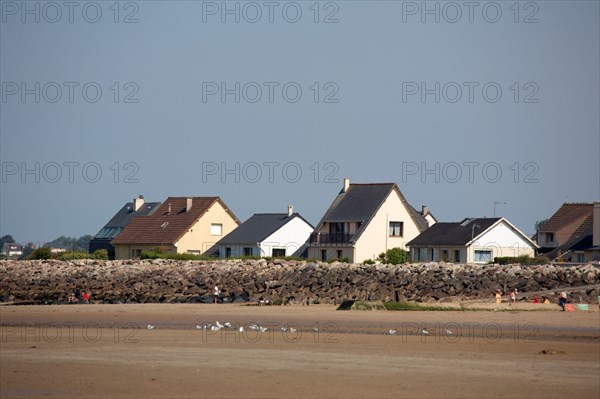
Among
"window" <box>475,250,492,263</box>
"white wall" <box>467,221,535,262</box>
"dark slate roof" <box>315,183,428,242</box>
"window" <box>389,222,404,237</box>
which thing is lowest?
"window" <box>475,250,492,263</box>

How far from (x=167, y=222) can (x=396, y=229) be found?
17613 mm

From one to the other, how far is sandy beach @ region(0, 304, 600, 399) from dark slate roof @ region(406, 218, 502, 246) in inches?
1292

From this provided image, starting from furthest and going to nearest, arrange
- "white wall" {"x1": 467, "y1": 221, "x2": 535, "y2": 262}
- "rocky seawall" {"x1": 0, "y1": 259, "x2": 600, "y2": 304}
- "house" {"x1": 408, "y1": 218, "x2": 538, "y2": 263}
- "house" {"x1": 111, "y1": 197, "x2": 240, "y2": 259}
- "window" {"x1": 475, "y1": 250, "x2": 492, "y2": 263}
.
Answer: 1. "house" {"x1": 111, "y1": 197, "x2": 240, "y2": 259}
2. "white wall" {"x1": 467, "y1": 221, "x2": 535, "y2": 262}
3. "window" {"x1": 475, "y1": 250, "x2": 492, "y2": 263}
4. "house" {"x1": 408, "y1": 218, "x2": 538, "y2": 263}
5. "rocky seawall" {"x1": 0, "y1": 259, "x2": 600, "y2": 304}

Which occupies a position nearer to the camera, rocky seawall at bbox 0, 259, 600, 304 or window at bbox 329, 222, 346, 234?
rocky seawall at bbox 0, 259, 600, 304

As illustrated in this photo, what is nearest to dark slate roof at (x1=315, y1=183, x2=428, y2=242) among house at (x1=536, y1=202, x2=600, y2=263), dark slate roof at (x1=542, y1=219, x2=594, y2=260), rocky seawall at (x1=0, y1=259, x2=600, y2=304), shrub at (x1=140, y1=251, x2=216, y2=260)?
shrub at (x1=140, y1=251, x2=216, y2=260)

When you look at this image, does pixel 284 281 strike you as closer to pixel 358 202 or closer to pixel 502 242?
pixel 358 202

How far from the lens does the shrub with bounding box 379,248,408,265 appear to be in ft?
208

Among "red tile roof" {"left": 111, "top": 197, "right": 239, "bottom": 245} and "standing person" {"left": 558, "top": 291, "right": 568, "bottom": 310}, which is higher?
"red tile roof" {"left": 111, "top": 197, "right": 239, "bottom": 245}

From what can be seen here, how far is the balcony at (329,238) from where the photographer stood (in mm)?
67000

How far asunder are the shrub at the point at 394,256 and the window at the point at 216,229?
15707 mm

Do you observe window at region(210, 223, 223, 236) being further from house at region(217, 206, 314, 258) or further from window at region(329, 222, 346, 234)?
window at region(329, 222, 346, 234)

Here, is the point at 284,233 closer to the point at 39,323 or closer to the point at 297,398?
the point at 39,323

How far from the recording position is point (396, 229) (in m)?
67.9

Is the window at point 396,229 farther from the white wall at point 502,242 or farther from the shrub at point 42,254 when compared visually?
the shrub at point 42,254
